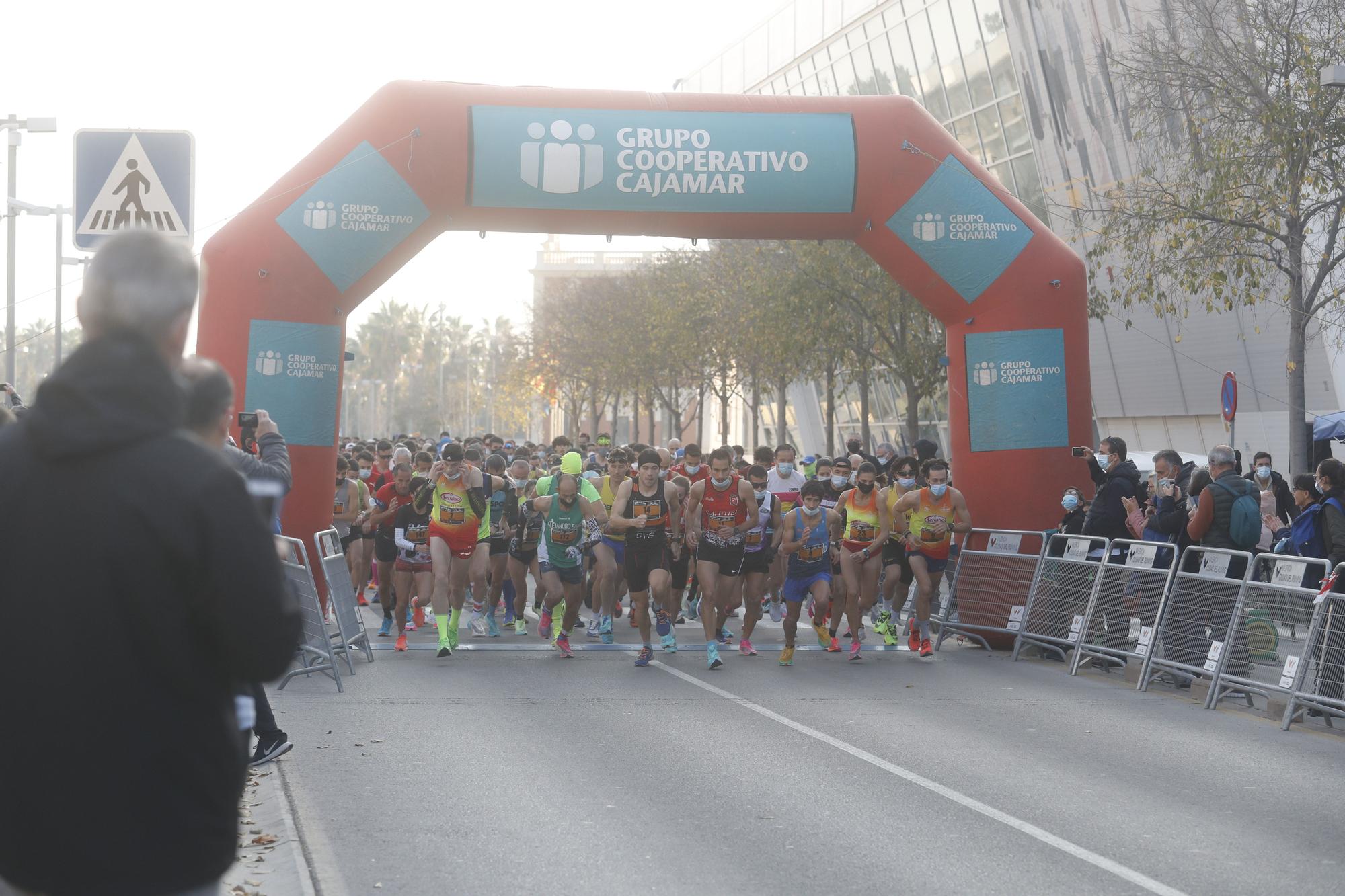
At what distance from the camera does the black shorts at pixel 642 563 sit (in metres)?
13.6

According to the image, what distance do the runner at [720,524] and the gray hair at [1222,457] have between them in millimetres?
4048

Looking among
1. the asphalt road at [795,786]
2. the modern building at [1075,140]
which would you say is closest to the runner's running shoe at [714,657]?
the asphalt road at [795,786]

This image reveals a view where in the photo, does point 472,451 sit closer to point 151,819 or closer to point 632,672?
point 632,672

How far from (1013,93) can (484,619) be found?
23.2 m

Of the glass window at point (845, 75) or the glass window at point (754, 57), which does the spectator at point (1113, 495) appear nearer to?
the glass window at point (845, 75)

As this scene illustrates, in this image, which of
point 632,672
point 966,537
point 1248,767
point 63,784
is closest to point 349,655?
point 632,672

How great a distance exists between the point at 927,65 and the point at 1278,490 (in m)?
23.0

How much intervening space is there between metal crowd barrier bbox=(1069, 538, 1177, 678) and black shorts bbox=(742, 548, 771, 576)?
9.90 feet

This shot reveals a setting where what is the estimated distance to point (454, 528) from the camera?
14.2 meters

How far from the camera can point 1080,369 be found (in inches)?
595

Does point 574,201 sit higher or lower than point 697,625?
higher

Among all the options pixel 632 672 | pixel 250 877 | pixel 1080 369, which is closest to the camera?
pixel 250 877

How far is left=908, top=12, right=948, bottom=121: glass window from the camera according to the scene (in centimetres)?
3675

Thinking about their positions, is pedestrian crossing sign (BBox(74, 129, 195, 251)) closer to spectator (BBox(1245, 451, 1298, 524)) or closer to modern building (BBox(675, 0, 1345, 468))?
spectator (BBox(1245, 451, 1298, 524))
